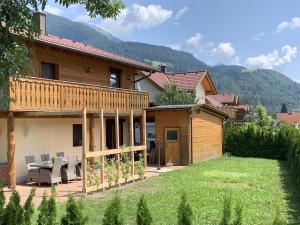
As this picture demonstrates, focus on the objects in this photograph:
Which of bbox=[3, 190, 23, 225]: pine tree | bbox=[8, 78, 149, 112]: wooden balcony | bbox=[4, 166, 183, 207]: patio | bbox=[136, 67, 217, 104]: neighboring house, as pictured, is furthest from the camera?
bbox=[136, 67, 217, 104]: neighboring house

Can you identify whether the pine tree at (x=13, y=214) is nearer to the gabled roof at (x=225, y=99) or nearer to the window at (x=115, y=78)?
the window at (x=115, y=78)

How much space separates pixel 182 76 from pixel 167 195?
2745 centimetres

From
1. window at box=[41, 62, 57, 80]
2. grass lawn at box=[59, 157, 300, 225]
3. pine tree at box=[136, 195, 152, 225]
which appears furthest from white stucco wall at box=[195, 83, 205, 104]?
pine tree at box=[136, 195, 152, 225]

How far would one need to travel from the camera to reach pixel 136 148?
1688 centimetres

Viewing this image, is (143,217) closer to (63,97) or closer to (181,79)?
(63,97)

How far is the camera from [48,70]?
60.3ft

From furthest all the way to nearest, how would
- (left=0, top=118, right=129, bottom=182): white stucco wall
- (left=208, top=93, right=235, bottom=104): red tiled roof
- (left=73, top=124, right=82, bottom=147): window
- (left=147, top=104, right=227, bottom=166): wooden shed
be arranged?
(left=208, top=93, right=235, bottom=104): red tiled roof → (left=147, top=104, right=227, bottom=166): wooden shed → (left=73, top=124, right=82, bottom=147): window → (left=0, top=118, right=129, bottom=182): white stucco wall

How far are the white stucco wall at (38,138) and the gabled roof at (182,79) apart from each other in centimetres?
1646

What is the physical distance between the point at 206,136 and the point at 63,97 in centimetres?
1170

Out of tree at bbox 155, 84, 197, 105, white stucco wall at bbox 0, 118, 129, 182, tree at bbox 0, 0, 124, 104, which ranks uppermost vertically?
tree at bbox 155, 84, 197, 105

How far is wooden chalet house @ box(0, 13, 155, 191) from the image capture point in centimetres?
1414

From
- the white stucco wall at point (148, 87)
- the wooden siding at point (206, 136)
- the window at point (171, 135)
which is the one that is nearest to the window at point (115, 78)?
the window at point (171, 135)

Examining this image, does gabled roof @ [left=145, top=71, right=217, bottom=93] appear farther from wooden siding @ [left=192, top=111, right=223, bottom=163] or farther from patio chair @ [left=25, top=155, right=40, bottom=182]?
patio chair @ [left=25, top=155, right=40, bottom=182]

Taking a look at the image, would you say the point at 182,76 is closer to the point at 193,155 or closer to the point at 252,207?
the point at 193,155
